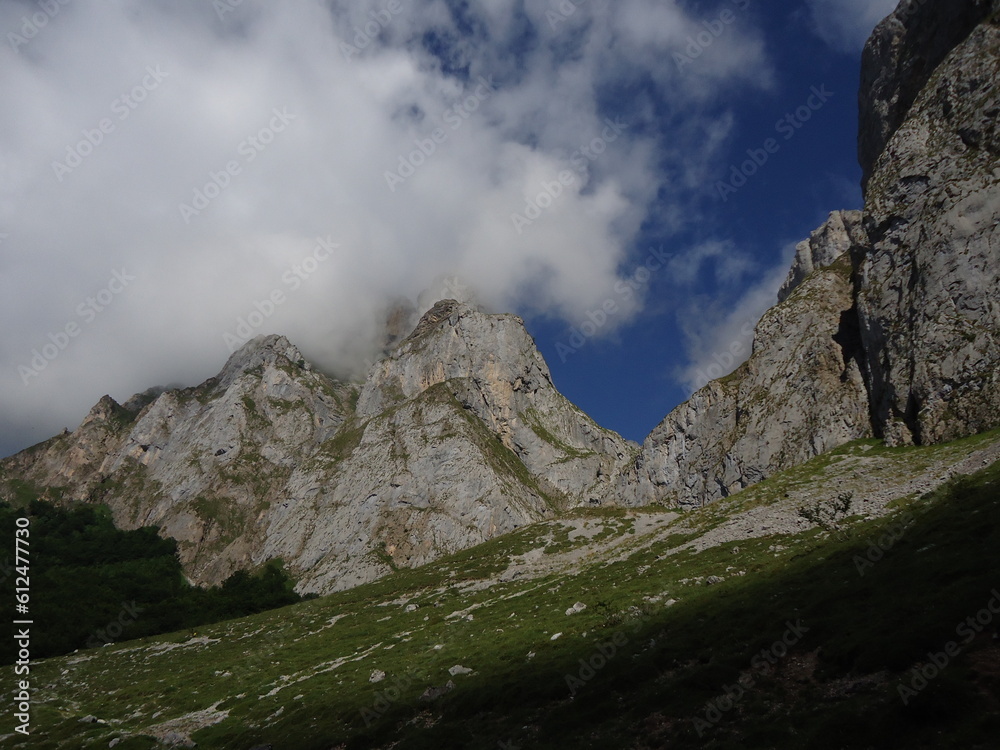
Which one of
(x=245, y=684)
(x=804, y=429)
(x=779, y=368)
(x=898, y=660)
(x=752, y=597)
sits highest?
(x=779, y=368)

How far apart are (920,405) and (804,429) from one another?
36504mm

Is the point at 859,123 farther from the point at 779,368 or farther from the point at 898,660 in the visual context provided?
the point at 898,660

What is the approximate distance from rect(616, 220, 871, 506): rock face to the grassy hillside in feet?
144

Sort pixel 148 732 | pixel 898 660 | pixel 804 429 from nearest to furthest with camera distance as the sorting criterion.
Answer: pixel 898 660
pixel 148 732
pixel 804 429

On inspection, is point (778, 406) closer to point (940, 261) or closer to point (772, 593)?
point (940, 261)

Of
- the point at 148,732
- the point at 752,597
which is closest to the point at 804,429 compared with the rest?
the point at 752,597

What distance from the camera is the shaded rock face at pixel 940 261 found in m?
76.1

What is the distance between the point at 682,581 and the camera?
155 ft

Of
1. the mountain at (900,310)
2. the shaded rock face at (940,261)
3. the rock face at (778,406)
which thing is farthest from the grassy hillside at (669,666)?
the rock face at (778,406)

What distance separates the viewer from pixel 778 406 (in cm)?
12719

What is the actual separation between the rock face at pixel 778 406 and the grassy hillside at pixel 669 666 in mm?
44031

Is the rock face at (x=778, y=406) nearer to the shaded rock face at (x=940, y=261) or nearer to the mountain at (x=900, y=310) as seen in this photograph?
the mountain at (x=900, y=310)

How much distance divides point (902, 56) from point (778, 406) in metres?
107

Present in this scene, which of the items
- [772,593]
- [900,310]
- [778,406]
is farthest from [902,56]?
[772,593]
